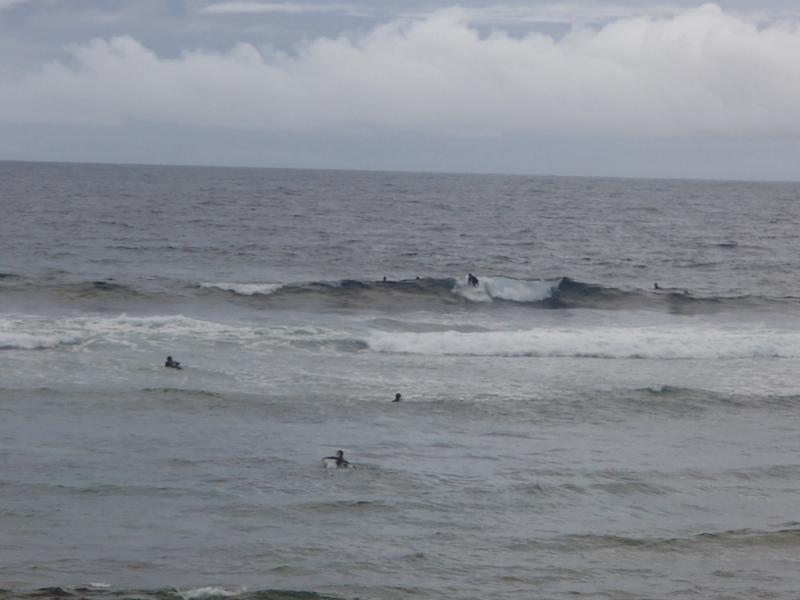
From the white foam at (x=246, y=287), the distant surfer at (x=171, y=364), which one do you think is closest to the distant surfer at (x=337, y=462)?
the distant surfer at (x=171, y=364)

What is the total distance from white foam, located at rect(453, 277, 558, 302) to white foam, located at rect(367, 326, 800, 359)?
7317 mm

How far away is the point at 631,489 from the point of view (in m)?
17.7

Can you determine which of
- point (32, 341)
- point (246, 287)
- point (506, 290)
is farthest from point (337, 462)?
point (506, 290)

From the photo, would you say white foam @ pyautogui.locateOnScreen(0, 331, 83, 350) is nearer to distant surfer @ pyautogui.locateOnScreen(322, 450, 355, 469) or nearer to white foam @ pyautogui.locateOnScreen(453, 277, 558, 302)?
distant surfer @ pyautogui.locateOnScreen(322, 450, 355, 469)

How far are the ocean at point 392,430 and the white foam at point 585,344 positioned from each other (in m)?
0.12

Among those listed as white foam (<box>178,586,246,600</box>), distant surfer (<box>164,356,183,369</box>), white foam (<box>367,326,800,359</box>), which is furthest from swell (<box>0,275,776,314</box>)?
white foam (<box>178,586,246,600</box>)

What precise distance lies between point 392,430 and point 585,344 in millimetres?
10970

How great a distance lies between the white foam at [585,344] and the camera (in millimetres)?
29312

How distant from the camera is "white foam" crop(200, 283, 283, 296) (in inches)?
1481

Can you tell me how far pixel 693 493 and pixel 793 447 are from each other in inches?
157

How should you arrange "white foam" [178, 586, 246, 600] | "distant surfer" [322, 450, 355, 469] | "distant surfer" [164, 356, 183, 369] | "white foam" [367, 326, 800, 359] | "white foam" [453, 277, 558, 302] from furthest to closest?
"white foam" [453, 277, 558, 302] < "white foam" [367, 326, 800, 359] < "distant surfer" [164, 356, 183, 369] < "distant surfer" [322, 450, 355, 469] < "white foam" [178, 586, 246, 600]

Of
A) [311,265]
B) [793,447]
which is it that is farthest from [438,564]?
[311,265]

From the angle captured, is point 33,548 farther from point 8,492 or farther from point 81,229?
point 81,229

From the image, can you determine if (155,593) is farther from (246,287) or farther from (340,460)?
(246,287)
